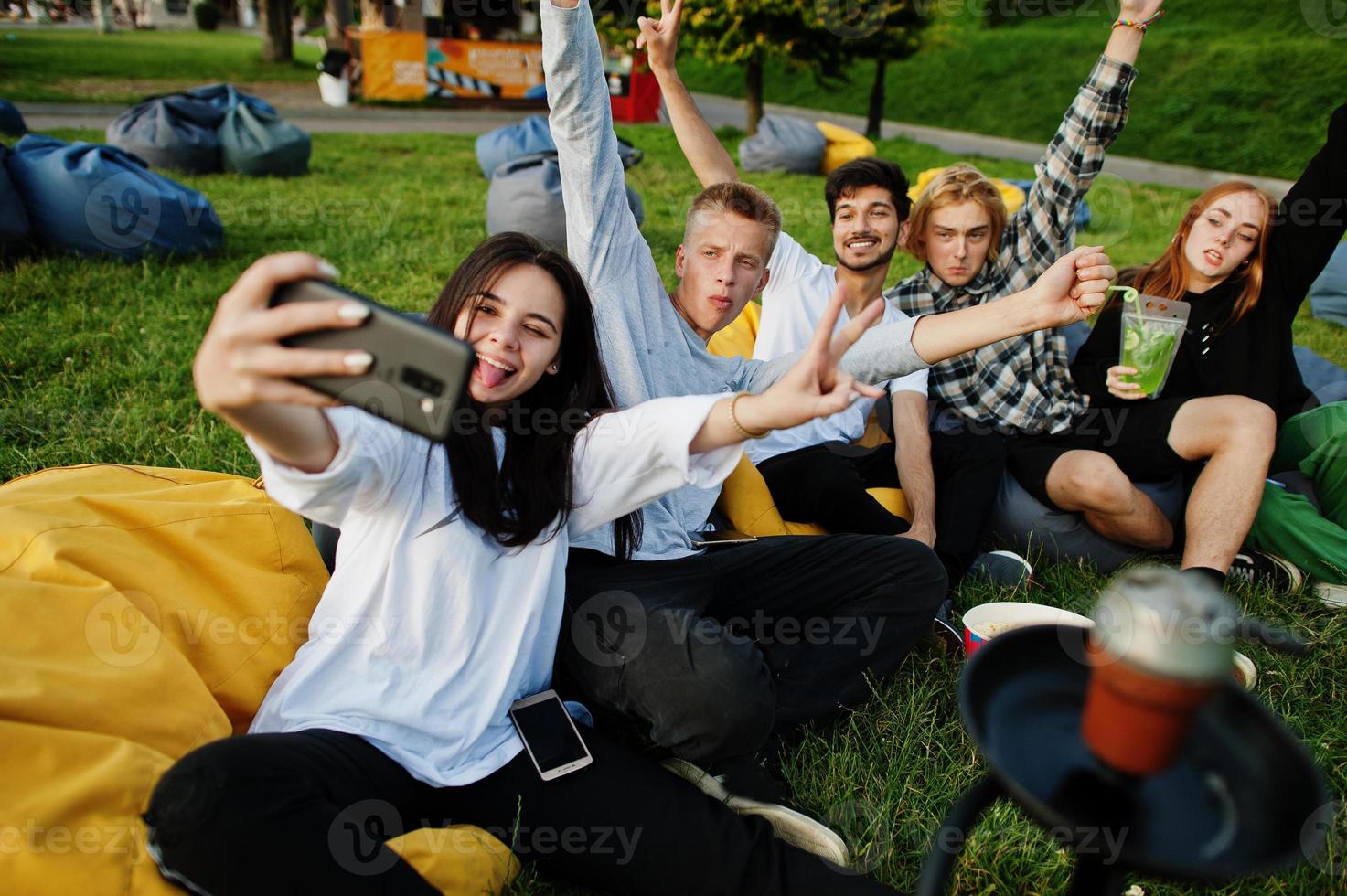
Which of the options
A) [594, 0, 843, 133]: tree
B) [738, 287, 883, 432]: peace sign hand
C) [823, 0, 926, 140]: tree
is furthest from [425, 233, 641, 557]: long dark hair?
[823, 0, 926, 140]: tree

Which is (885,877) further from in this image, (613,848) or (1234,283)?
(1234,283)

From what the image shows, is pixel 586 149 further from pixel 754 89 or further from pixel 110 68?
pixel 110 68

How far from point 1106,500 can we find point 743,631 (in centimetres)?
148

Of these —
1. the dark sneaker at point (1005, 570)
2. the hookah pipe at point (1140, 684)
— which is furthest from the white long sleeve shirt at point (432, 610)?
the dark sneaker at point (1005, 570)

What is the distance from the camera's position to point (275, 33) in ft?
77.7

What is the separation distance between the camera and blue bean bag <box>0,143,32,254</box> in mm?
4684

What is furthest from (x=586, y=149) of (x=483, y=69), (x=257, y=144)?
(x=483, y=69)

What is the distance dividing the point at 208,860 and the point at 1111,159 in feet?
54.1

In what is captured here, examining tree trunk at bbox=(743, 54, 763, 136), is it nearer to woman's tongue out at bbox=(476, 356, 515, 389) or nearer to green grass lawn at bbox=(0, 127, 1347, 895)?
green grass lawn at bbox=(0, 127, 1347, 895)

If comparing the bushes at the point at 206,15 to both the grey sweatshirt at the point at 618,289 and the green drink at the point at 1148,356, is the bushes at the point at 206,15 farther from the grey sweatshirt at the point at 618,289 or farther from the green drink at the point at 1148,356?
the green drink at the point at 1148,356

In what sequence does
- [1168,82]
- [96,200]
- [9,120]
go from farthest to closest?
[1168,82] < [9,120] < [96,200]

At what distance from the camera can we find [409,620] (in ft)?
5.81

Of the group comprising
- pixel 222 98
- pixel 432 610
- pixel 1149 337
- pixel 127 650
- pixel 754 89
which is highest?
pixel 754 89

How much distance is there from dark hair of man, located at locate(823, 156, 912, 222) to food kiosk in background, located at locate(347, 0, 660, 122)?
42.8 feet
